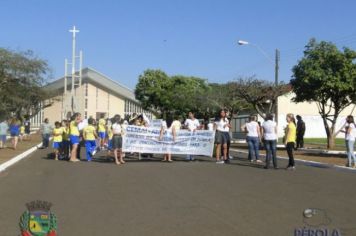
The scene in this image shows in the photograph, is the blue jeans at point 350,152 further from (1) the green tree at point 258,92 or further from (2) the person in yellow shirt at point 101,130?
(1) the green tree at point 258,92

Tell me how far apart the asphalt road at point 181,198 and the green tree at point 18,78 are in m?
17.1

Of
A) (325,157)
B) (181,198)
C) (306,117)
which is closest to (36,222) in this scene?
(181,198)

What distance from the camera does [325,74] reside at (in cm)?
2520

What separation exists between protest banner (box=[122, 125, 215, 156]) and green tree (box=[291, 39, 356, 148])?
775 cm

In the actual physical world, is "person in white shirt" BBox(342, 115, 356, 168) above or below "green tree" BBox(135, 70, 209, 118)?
below

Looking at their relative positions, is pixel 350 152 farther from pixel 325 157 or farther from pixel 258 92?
pixel 258 92

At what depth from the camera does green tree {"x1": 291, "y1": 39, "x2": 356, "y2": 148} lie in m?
25.1

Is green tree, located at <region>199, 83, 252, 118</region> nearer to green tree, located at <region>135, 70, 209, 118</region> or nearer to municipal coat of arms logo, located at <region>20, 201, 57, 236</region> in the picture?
green tree, located at <region>135, 70, 209, 118</region>

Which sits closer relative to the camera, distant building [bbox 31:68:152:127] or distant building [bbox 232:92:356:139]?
distant building [bbox 232:92:356:139]

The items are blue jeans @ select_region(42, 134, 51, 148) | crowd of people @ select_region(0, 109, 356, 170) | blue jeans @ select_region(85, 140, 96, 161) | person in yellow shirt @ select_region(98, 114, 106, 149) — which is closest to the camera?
crowd of people @ select_region(0, 109, 356, 170)

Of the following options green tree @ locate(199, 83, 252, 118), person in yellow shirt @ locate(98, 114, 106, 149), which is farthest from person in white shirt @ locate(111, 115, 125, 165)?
green tree @ locate(199, 83, 252, 118)

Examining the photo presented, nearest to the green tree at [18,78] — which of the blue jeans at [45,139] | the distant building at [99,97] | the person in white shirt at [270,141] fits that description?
the blue jeans at [45,139]

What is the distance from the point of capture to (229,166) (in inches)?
682

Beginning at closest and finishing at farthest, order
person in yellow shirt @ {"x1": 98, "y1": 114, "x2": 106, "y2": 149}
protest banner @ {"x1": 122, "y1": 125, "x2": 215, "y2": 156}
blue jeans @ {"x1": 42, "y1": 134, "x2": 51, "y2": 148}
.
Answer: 1. protest banner @ {"x1": 122, "y1": 125, "x2": 215, "y2": 156}
2. person in yellow shirt @ {"x1": 98, "y1": 114, "x2": 106, "y2": 149}
3. blue jeans @ {"x1": 42, "y1": 134, "x2": 51, "y2": 148}
